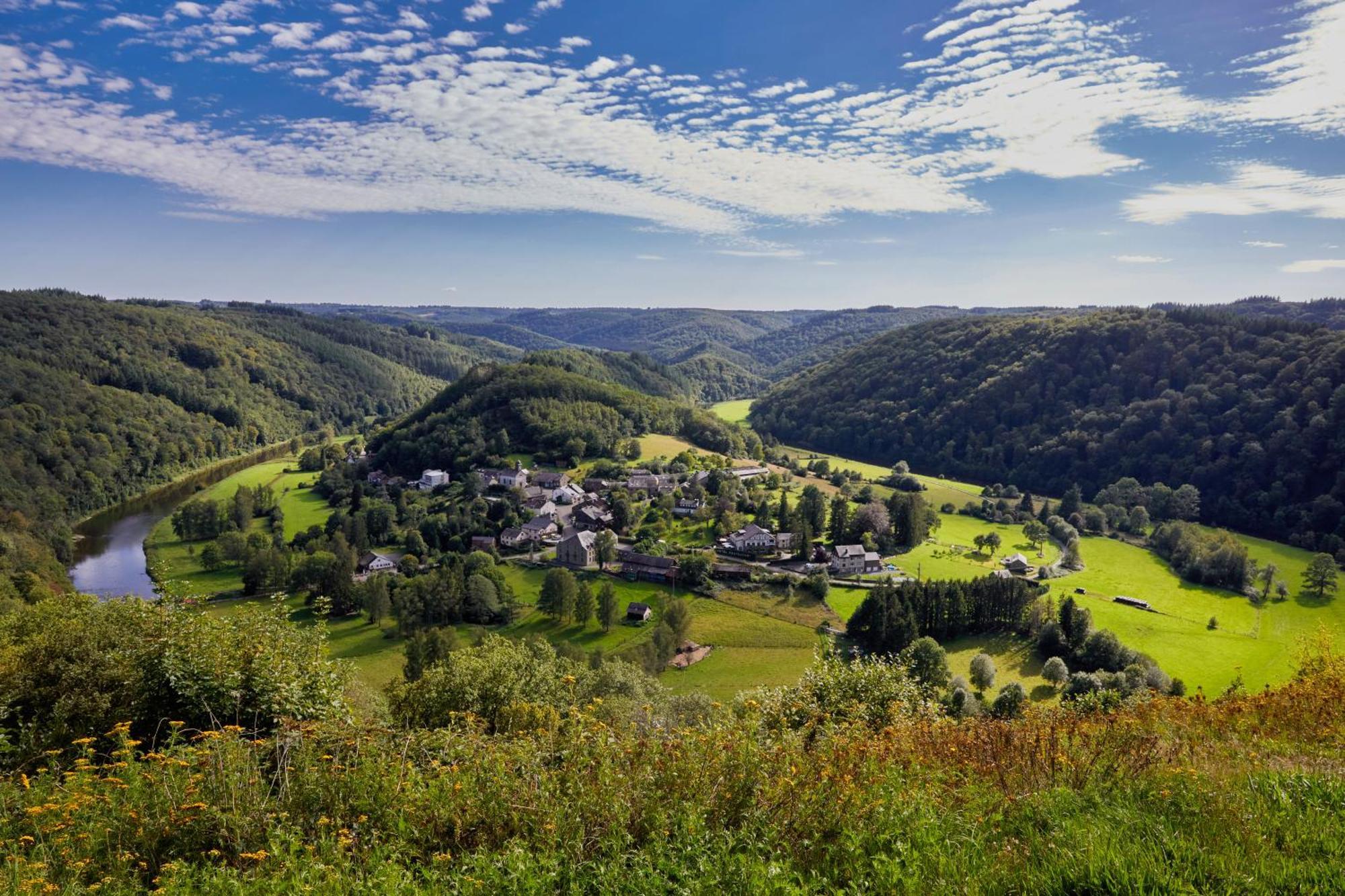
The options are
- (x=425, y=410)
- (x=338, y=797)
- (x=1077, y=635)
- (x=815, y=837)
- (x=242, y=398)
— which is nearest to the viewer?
(x=815, y=837)

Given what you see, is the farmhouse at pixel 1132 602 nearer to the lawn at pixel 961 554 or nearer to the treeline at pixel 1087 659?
the lawn at pixel 961 554

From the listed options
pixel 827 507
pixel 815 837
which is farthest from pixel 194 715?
pixel 827 507

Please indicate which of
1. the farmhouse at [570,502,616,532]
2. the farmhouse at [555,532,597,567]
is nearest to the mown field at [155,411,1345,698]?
the farmhouse at [555,532,597,567]

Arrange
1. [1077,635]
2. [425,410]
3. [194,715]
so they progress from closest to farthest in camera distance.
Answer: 1. [194,715]
2. [1077,635]
3. [425,410]

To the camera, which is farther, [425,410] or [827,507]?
[425,410]

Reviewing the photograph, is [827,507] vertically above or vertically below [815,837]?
below

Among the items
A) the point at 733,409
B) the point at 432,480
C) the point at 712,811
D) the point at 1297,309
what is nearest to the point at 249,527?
the point at 432,480

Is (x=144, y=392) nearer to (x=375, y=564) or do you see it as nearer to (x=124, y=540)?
(x=124, y=540)

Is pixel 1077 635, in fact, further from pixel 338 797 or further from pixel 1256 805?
pixel 338 797
